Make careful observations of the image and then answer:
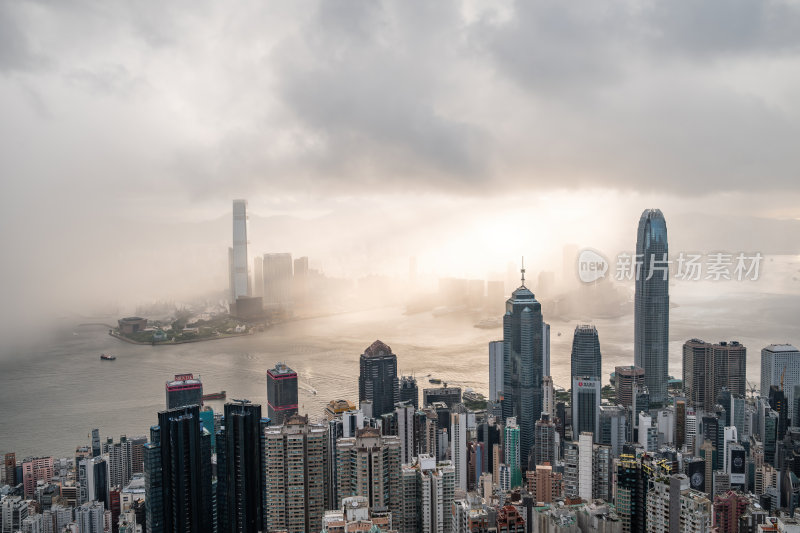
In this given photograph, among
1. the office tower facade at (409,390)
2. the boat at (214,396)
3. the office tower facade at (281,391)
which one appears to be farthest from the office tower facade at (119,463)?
the office tower facade at (409,390)

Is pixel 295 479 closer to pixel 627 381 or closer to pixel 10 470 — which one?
pixel 10 470

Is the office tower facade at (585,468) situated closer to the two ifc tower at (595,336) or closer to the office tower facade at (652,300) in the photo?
the two ifc tower at (595,336)

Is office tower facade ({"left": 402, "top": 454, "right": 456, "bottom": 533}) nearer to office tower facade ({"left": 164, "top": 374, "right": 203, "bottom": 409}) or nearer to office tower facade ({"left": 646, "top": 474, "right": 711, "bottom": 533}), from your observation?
office tower facade ({"left": 646, "top": 474, "right": 711, "bottom": 533})

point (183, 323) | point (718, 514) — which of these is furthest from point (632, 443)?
point (183, 323)

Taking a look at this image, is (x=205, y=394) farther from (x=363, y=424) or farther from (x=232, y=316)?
(x=363, y=424)

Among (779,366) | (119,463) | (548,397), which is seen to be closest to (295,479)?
(119,463)
